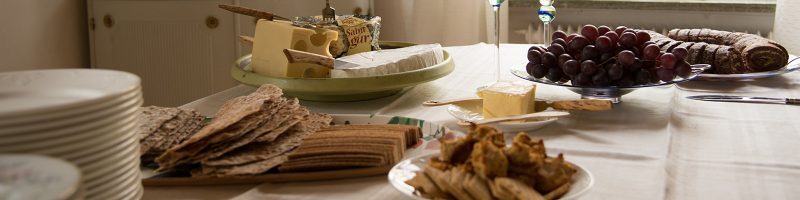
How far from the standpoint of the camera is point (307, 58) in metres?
1.30

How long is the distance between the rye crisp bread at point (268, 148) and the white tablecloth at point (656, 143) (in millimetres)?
29

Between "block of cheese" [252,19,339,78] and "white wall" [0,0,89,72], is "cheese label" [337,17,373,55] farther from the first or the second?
"white wall" [0,0,89,72]

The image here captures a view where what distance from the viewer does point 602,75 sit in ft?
4.29

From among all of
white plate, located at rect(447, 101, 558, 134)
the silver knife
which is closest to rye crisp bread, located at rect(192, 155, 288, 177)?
white plate, located at rect(447, 101, 558, 134)

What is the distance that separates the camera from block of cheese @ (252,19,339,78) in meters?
1.40

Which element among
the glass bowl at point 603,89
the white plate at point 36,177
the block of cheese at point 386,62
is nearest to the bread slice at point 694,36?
the glass bowl at point 603,89

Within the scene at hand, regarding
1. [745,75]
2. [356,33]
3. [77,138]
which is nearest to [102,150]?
[77,138]

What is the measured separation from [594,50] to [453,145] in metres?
0.62

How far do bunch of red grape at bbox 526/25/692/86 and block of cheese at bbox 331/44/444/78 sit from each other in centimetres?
20

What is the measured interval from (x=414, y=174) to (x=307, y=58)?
52 cm

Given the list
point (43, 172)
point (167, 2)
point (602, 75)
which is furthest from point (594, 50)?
point (167, 2)

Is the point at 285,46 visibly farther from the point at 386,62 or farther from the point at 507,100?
the point at 507,100

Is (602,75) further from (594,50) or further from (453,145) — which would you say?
(453,145)

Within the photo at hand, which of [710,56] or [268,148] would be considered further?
[710,56]
